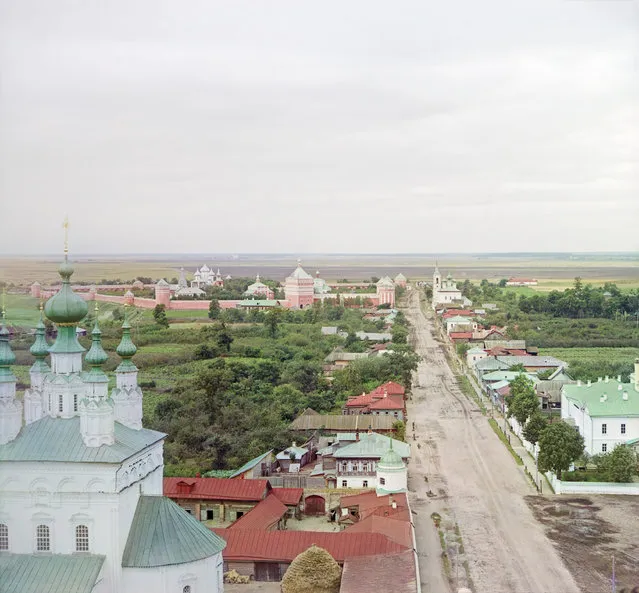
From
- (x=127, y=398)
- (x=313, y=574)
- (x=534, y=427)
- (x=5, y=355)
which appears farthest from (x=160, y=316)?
(x=5, y=355)

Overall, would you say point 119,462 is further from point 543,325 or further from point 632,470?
point 543,325

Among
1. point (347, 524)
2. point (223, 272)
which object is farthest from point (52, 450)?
point (223, 272)

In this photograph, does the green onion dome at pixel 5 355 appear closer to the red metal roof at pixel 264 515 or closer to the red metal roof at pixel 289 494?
the red metal roof at pixel 264 515

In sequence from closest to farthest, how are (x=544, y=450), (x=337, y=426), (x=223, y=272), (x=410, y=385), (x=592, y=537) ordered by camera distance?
(x=592, y=537), (x=544, y=450), (x=337, y=426), (x=410, y=385), (x=223, y=272)

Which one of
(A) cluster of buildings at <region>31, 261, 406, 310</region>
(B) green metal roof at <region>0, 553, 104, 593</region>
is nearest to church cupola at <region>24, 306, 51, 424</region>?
(B) green metal roof at <region>0, 553, 104, 593</region>

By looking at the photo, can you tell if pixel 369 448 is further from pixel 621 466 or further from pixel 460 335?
pixel 460 335

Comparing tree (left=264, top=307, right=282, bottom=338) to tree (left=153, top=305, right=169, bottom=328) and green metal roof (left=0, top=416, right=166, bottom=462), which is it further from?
green metal roof (left=0, top=416, right=166, bottom=462)
